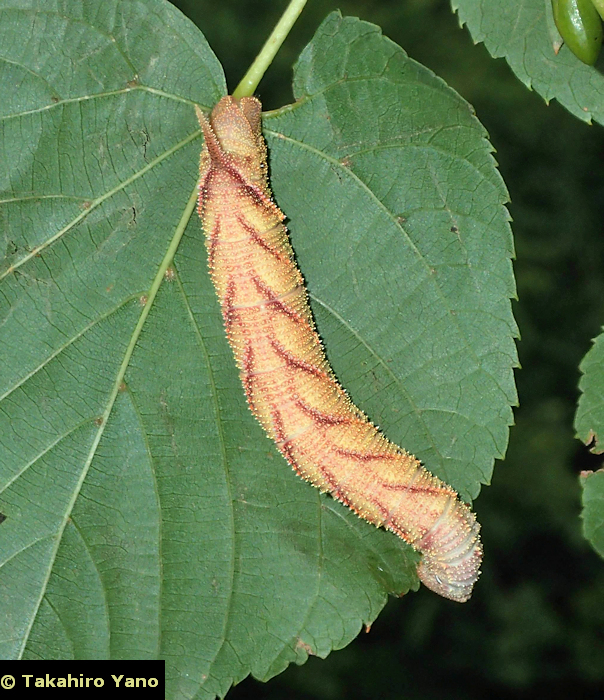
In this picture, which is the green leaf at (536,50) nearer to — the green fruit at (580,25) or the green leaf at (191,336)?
the green fruit at (580,25)

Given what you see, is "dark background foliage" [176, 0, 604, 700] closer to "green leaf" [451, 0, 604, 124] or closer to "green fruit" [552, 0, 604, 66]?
"green leaf" [451, 0, 604, 124]

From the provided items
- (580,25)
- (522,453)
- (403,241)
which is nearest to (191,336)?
(403,241)

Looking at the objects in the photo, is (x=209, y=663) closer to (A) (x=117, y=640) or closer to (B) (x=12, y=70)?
(A) (x=117, y=640)

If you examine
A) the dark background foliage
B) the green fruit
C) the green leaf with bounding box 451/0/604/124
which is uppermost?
the green fruit

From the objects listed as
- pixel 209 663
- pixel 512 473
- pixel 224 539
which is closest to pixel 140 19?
pixel 224 539

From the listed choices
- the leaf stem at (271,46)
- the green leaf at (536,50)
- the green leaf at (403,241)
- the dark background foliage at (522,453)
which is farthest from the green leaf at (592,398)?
the dark background foliage at (522,453)

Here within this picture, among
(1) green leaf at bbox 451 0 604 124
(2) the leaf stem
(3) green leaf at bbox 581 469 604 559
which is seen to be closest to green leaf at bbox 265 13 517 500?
(2) the leaf stem

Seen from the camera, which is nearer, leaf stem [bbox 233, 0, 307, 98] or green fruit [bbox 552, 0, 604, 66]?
green fruit [bbox 552, 0, 604, 66]
